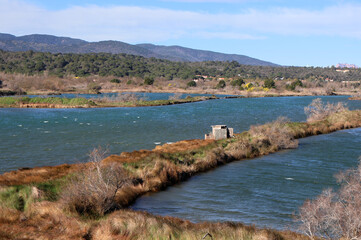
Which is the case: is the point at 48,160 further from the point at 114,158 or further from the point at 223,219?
the point at 223,219

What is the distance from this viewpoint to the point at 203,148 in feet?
81.8

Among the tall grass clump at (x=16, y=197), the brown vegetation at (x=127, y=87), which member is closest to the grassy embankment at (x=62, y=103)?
the brown vegetation at (x=127, y=87)

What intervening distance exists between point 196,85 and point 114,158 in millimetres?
128550

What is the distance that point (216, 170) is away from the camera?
74.2 ft

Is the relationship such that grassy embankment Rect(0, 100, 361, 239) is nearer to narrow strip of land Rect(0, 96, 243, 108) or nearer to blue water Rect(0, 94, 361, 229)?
blue water Rect(0, 94, 361, 229)

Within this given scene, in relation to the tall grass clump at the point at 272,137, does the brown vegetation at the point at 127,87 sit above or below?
above

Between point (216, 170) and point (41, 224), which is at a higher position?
point (41, 224)

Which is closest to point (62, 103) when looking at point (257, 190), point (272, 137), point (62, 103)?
point (62, 103)

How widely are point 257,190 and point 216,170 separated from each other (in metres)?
4.34

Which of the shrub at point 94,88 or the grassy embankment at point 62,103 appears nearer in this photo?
the grassy embankment at point 62,103

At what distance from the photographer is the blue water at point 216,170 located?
15.6 metres

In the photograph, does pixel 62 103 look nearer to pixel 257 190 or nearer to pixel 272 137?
pixel 272 137

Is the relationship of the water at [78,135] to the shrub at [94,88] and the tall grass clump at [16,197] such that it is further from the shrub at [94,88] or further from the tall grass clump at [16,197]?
the shrub at [94,88]

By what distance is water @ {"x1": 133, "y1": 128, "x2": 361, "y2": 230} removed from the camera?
1492 centimetres
